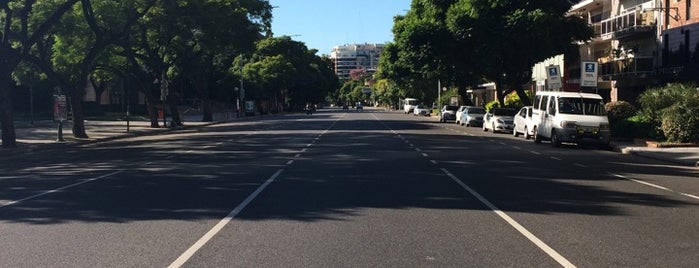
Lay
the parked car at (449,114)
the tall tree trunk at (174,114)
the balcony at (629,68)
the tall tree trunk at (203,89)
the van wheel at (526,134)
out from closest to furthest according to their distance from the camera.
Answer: the van wheel at (526,134) < the balcony at (629,68) < the tall tree trunk at (174,114) < the parked car at (449,114) < the tall tree trunk at (203,89)

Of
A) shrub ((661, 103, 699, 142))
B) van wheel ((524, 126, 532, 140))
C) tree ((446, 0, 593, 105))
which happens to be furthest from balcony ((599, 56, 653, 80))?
shrub ((661, 103, 699, 142))

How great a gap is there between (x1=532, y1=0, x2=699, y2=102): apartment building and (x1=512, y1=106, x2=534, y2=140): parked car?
8.86m

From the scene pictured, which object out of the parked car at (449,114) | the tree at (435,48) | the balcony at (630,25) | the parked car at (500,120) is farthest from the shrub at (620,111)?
the parked car at (449,114)

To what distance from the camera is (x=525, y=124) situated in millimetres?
31609

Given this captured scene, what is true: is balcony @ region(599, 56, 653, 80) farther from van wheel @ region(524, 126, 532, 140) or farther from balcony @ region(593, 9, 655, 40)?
van wheel @ region(524, 126, 532, 140)

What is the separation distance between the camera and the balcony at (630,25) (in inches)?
1539

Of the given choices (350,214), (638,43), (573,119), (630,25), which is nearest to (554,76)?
(573,119)

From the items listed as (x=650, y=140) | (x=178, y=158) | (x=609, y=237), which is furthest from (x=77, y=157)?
(x=650, y=140)

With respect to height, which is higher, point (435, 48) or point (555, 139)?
point (435, 48)

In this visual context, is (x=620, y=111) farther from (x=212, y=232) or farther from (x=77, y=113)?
(x=212, y=232)

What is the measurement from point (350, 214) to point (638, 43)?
122 ft

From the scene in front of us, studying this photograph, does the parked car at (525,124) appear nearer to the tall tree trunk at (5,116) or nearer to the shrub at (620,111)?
the shrub at (620,111)

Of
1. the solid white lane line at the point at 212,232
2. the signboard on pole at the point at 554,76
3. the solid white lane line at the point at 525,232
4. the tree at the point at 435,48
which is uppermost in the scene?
the tree at the point at 435,48

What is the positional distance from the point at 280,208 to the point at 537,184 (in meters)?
5.86
